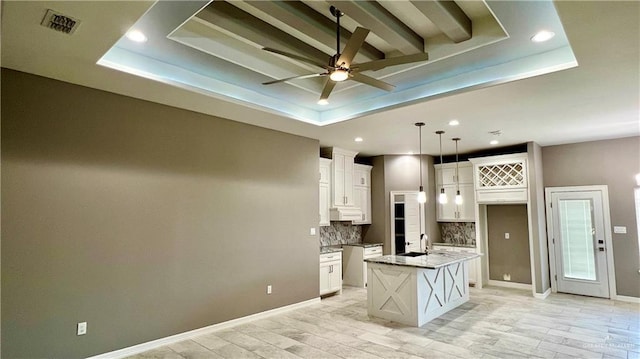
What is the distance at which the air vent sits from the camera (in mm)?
2453

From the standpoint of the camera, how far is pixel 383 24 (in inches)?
120

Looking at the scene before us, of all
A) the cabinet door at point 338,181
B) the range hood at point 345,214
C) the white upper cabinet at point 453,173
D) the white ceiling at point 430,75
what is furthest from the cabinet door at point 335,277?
the white upper cabinet at point 453,173

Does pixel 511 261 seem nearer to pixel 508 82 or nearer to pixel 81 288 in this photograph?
pixel 508 82

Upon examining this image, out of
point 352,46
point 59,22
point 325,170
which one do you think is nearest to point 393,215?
point 325,170

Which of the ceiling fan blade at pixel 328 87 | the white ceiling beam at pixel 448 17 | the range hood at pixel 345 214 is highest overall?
the white ceiling beam at pixel 448 17

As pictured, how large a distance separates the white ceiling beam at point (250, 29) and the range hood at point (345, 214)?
393 cm

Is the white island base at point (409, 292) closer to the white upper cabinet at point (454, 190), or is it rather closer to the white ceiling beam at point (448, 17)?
the white upper cabinet at point (454, 190)

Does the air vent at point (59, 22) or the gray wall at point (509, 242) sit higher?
the air vent at point (59, 22)

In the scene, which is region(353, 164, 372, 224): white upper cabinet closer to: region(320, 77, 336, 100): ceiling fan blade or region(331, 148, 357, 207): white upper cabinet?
region(331, 148, 357, 207): white upper cabinet

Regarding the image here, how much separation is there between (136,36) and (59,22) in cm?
68

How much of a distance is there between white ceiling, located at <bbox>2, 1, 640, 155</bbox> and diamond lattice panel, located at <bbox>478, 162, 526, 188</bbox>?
854 millimetres

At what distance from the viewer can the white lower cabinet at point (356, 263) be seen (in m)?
7.41

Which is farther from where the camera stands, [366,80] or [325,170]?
[325,170]

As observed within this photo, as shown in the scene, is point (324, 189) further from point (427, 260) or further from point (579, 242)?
point (579, 242)
